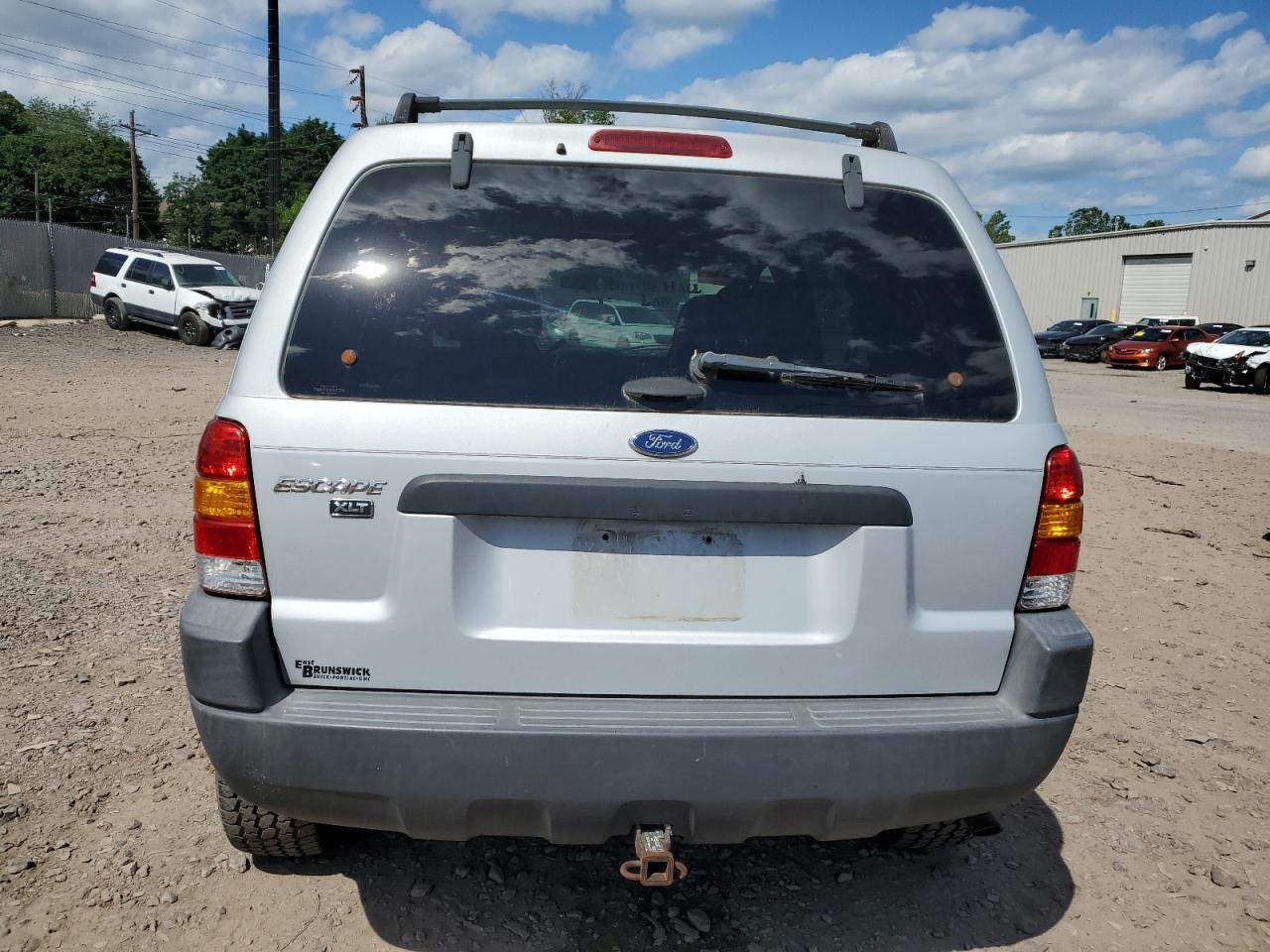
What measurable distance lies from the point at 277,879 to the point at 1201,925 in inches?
107

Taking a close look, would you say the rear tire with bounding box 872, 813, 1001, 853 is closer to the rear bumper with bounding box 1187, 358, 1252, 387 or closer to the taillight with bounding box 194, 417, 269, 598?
the taillight with bounding box 194, 417, 269, 598

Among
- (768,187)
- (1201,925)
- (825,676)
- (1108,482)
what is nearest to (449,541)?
(825,676)

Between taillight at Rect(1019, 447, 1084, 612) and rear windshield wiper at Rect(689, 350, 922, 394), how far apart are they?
46 cm

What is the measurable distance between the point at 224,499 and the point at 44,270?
95.8 ft

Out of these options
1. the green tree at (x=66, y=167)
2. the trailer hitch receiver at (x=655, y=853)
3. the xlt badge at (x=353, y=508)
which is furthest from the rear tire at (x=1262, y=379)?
the green tree at (x=66, y=167)

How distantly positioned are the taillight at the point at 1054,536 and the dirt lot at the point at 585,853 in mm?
1076

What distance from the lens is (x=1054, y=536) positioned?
2.46 metres

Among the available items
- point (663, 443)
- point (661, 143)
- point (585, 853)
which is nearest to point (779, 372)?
point (663, 443)

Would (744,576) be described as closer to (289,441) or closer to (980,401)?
(980,401)

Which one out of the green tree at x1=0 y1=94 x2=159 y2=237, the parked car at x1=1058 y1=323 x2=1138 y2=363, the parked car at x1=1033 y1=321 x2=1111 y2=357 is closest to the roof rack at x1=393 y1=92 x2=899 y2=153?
the parked car at x1=1058 y1=323 x2=1138 y2=363

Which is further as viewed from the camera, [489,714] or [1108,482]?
[1108,482]

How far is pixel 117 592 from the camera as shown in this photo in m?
5.42

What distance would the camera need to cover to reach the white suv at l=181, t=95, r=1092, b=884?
7.38 feet

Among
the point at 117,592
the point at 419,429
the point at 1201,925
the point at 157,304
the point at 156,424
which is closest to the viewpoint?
the point at 419,429
